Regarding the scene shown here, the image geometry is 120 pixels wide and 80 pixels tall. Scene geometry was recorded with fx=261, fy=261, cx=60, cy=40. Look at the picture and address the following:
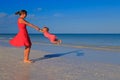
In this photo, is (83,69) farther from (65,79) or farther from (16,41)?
(16,41)

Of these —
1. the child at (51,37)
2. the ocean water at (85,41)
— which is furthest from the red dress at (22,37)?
the ocean water at (85,41)

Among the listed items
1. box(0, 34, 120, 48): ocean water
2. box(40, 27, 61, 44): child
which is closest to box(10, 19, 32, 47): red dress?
box(40, 27, 61, 44): child

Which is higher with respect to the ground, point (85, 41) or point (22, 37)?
point (22, 37)

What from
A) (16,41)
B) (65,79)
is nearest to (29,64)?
(16,41)

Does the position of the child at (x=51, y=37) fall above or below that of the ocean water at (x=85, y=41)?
above

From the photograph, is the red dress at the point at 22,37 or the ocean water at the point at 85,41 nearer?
the red dress at the point at 22,37

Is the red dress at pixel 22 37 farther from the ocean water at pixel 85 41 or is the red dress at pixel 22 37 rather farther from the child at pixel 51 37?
the ocean water at pixel 85 41

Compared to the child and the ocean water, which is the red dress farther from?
the ocean water

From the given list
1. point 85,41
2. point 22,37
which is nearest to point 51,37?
point 22,37

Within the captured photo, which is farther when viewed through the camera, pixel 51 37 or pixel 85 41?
pixel 85 41

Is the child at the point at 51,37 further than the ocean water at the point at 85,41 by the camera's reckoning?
No

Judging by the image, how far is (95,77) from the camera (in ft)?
20.6

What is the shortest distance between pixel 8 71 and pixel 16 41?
1.84 m

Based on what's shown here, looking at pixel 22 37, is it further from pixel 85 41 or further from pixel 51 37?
pixel 85 41
